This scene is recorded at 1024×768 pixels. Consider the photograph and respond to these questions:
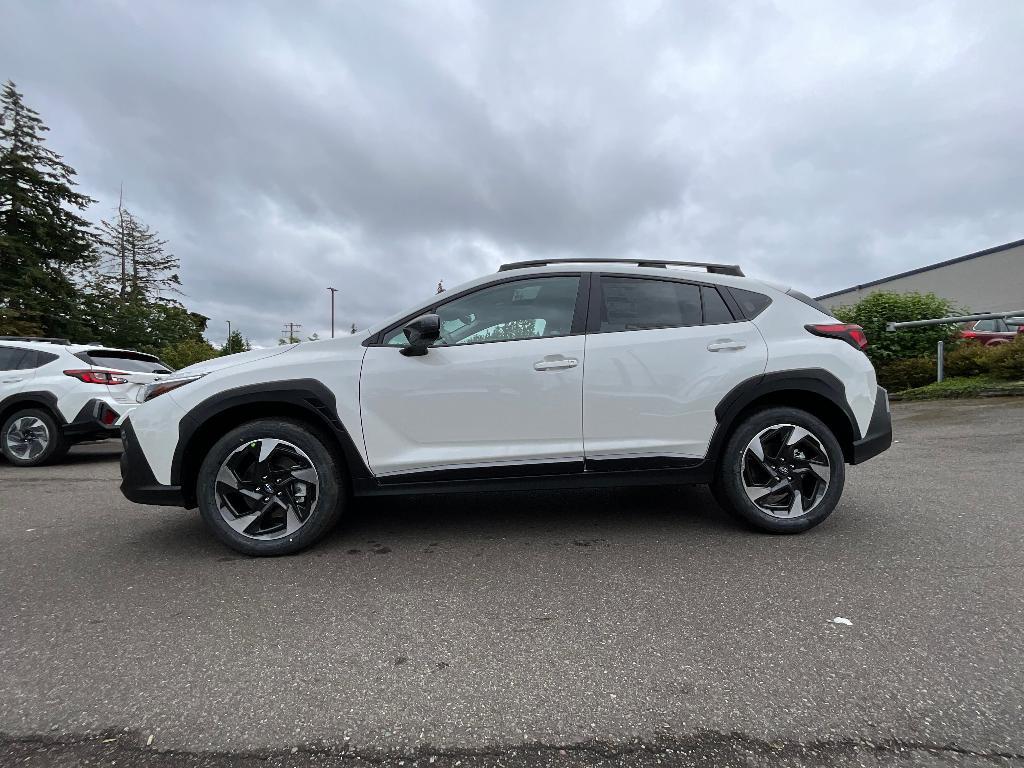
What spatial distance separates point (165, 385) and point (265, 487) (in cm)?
88

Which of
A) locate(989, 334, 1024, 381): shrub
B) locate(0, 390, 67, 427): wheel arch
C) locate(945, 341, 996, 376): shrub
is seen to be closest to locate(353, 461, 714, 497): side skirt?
locate(0, 390, 67, 427): wheel arch

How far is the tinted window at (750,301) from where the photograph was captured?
10.7 feet

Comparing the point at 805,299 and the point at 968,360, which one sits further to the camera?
the point at 968,360

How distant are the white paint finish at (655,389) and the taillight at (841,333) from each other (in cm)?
43

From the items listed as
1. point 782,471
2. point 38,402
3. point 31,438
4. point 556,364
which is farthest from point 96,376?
point 782,471

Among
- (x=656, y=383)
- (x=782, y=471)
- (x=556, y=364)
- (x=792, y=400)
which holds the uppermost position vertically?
(x=556, y=364)

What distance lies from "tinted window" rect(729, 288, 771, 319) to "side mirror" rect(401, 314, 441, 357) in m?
1.87

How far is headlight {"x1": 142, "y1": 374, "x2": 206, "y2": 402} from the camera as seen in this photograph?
3.05 meters

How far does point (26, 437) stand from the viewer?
246 inches

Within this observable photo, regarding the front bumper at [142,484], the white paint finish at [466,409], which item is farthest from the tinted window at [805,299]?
the front bumper at [142,484]

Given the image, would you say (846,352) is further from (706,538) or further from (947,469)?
(947,469)

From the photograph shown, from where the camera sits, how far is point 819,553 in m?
Answer: 2.84

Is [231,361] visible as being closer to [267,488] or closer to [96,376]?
[267,488]

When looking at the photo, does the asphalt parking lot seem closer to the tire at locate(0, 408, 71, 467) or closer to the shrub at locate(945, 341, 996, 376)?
the tire at locate(0, 408, 71, 467)
